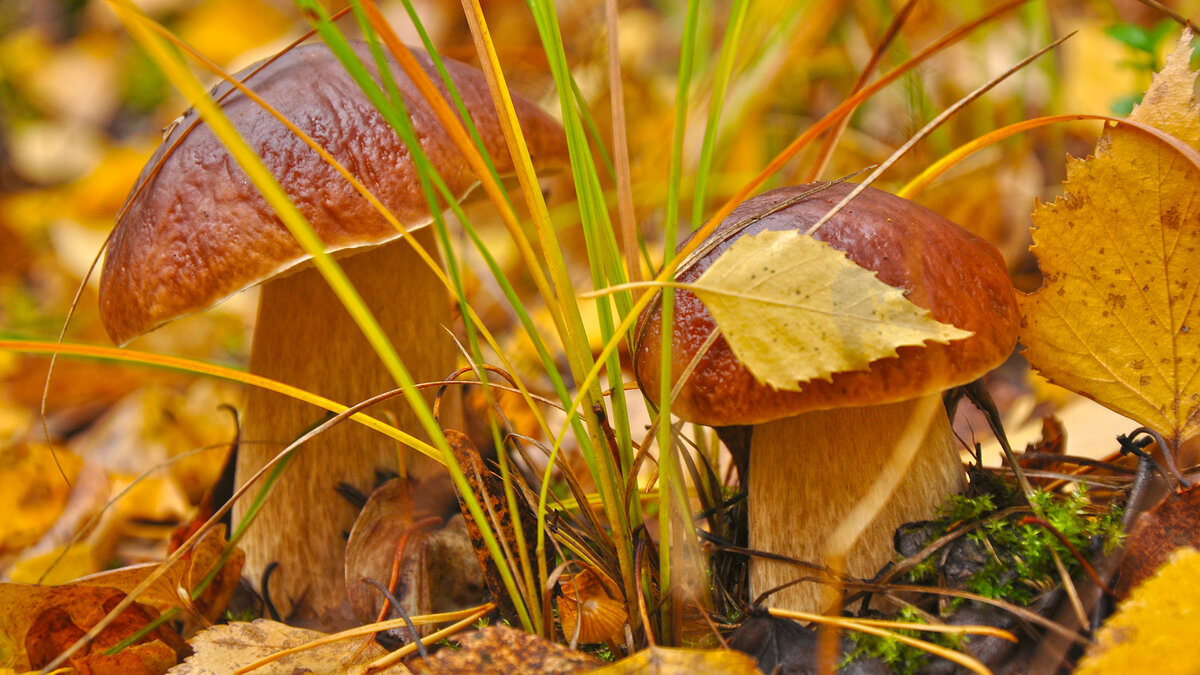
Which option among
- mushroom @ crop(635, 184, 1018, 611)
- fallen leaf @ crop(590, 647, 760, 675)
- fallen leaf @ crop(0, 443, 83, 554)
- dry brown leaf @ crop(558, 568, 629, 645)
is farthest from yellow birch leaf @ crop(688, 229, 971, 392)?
fallen leaf @ crop(0, 443, 83, 554)

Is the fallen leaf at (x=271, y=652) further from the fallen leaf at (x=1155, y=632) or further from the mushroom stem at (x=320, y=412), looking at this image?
the fallen leaf at (x=1155, y=632)

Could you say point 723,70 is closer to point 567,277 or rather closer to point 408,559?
point 567,277

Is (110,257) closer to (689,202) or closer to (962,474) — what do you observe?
(962,474)

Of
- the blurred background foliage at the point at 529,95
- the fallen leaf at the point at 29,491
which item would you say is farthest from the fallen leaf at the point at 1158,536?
the fallen leaf at the point at 29,491

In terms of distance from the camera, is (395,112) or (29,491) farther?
(29,491)

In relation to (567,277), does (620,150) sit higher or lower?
higher

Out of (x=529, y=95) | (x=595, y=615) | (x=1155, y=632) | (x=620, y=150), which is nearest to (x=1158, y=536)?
(x=1155, y=632)

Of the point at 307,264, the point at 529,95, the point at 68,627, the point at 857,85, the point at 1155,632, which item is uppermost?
the point at 529,95

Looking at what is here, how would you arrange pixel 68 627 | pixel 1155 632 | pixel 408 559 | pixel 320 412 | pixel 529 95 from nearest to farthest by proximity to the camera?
pixel 1155 632, pixel 68 627, pixel 408 559, pixel 320 412, pixel 529 95
